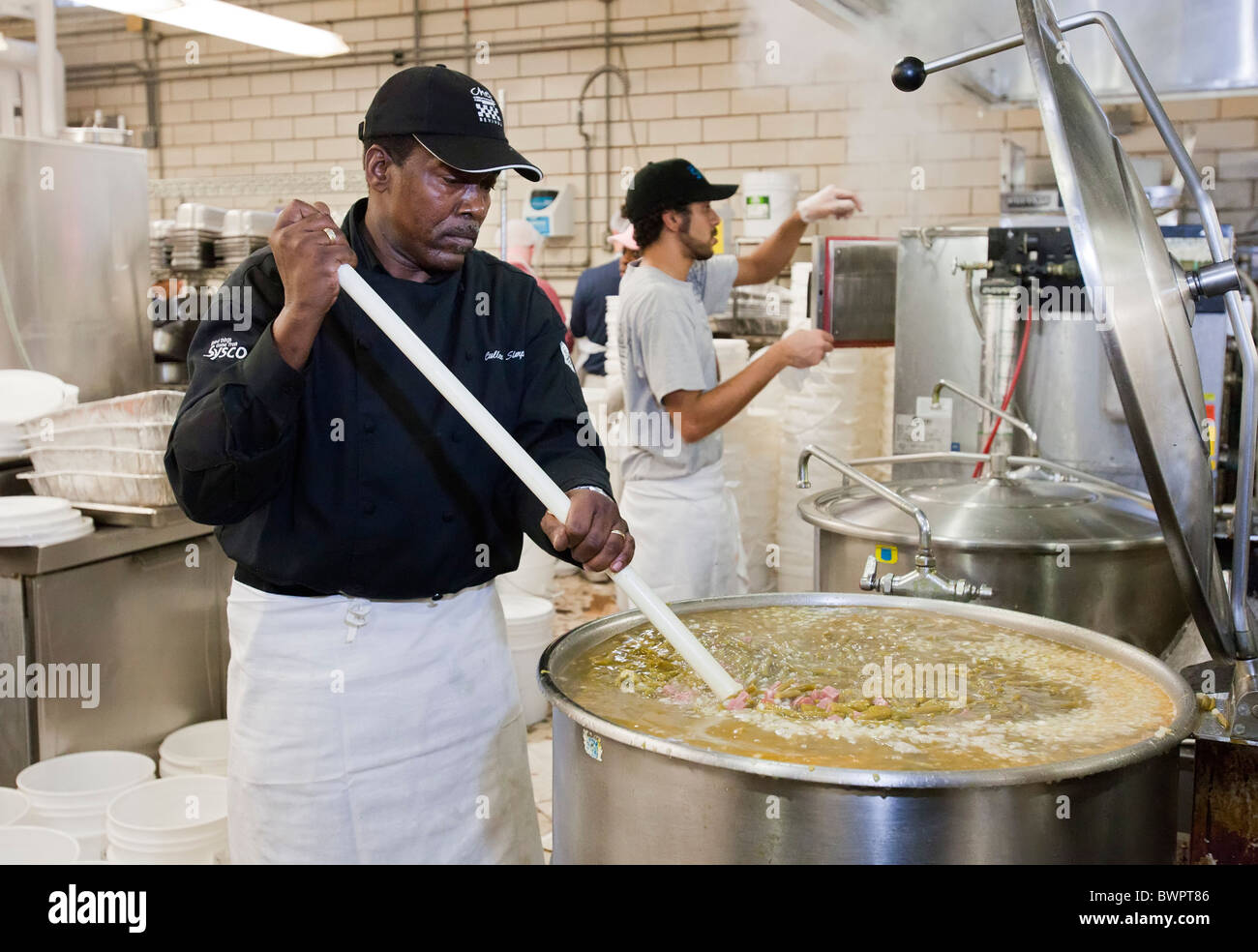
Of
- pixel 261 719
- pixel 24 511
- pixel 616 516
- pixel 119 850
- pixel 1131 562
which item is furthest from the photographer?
pixel 24 511

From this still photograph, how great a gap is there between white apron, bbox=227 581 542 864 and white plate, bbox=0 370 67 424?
5.60ft

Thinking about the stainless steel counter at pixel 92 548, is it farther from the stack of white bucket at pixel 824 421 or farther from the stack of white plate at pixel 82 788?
the stack of white bucket at pixel 824 421

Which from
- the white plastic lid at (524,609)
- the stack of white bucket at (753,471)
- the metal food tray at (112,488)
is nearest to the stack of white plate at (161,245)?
the metal food tray at (112,488)

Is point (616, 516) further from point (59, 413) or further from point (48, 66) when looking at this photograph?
point (48, 66)

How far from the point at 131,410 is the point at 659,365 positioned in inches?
55.7

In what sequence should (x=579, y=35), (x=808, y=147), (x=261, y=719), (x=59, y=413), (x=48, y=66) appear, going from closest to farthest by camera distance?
(x=261, y=719)
(x=59, y=413)
(x=48, y=66)
(x=808, y=147)
(x=579, y=35)

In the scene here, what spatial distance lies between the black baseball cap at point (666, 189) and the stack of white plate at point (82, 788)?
2.01 m

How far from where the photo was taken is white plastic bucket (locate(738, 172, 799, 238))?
6258 millimetres

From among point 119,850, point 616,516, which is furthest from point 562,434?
point 119,850

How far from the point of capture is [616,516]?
172cm

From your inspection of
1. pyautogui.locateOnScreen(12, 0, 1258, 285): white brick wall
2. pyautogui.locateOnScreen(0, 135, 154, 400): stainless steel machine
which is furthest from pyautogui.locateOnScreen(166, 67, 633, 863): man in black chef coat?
pyautogui.locateOnScreen(12, 0, 1258, 285): white brick wall

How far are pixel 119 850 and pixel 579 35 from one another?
6.29 m

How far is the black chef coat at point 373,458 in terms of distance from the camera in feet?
5.64

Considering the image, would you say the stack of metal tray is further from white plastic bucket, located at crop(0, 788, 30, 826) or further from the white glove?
the white glove
